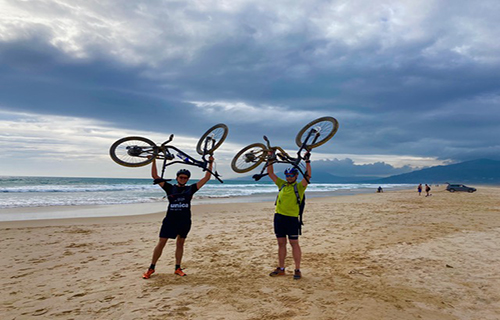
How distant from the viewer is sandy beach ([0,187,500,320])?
13.9 ft

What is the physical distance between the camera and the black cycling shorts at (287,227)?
5.46 m

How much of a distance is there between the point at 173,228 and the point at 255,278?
1.86 meters

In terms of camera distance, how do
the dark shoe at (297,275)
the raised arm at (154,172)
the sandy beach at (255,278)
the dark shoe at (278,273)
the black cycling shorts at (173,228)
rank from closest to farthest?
the sandy beach at (255,278) < the dark shoe at (297,275) < the black cycling shorts at (173,228) < the dark shoe at (278,273) < the raised arm at (154,172)

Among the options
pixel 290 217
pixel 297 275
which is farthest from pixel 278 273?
pixel 290 217

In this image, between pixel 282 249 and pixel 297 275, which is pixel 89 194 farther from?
pixel 297 275

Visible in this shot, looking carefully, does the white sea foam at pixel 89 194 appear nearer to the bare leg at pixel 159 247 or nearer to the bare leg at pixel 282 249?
the bare leg at pixel 159 247

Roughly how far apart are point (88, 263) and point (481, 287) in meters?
8.14

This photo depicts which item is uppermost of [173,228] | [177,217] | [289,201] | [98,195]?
[289,201]

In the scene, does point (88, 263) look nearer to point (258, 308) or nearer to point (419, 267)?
point (258, 308)

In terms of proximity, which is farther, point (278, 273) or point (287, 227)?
point (278, 273)

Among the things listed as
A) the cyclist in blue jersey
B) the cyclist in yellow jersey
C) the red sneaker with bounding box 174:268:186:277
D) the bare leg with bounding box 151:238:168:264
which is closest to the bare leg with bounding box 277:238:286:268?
the cyclist in yellow jersey

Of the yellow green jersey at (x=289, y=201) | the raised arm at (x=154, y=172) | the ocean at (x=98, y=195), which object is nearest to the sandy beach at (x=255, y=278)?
the yellow green jersey at (x=289, y=201)

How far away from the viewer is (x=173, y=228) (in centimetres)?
557

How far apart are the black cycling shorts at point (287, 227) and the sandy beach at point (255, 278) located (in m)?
0.84
